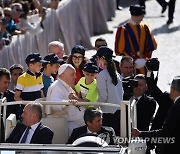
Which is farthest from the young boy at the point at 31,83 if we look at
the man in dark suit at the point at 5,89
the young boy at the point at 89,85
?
the young boy at the point at 89,85

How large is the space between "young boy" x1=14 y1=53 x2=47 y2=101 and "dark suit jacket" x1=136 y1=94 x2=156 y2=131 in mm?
1509

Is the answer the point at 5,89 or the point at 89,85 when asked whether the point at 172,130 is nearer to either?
the point at 89,85

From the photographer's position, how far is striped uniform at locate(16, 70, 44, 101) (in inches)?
525

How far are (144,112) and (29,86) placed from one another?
1774 millimetres

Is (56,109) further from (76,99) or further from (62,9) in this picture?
(62,9)

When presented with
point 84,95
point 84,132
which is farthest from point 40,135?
point 84,95

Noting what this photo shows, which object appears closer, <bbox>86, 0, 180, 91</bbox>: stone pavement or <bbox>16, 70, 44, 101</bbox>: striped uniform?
<bbox>16, 70, 44, 101</bbox>: striped uniform

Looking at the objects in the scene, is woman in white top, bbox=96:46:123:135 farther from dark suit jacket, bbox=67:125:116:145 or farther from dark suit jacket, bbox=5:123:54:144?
dark suit jacket, bbox=5:123:54:144

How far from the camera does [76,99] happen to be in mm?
12211

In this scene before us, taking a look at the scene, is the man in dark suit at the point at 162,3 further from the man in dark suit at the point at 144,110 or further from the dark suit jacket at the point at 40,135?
the dark suit jacket at the point at 40,135

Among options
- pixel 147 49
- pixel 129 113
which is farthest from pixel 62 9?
pixel 129 113

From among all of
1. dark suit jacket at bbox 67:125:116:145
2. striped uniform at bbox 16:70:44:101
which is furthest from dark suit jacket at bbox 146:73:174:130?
striped uniform at bbox 16:70:44:101

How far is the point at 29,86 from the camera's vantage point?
13375 millimetres

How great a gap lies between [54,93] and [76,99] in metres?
0.35
